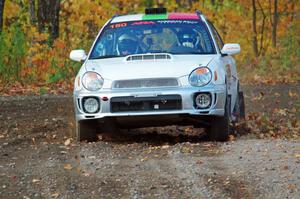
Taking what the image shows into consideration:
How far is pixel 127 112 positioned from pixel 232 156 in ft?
5.24

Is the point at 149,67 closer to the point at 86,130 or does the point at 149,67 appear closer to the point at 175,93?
the point at 175,93

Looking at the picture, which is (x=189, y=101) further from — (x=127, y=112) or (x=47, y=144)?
(x=47, y=144)

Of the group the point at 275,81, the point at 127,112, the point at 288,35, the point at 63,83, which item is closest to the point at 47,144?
the point at 127,112

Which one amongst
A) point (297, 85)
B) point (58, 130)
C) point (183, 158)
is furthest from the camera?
point (297, 85)

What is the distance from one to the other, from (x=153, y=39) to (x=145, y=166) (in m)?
3.08

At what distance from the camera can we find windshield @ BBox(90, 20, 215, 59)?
35.2 feet

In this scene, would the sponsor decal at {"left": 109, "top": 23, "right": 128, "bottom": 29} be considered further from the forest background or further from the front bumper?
the forest background

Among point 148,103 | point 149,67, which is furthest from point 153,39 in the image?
point 148,103

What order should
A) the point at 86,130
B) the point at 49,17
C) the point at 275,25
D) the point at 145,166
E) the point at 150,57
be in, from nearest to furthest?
the point at 145,166 < the point at 86,130 < the point at 150,57 < the point at 49,17 < the point at 275,25

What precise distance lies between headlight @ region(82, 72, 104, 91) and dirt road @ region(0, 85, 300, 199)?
66 cm

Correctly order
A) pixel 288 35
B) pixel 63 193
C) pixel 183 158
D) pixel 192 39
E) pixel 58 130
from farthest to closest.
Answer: pixel 288 35, pixel 58 130, pixel 192 39, pixel 183 158, pixel 63 193

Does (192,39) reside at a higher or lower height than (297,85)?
higher

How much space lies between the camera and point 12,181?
761 cm

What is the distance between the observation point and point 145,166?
322 inches
